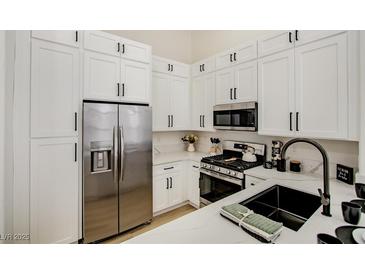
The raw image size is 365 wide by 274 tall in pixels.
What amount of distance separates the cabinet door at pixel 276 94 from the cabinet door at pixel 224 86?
1.49ft

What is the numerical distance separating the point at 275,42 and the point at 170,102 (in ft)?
5.63

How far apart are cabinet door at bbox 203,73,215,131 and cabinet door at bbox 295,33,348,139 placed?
1.24 metres

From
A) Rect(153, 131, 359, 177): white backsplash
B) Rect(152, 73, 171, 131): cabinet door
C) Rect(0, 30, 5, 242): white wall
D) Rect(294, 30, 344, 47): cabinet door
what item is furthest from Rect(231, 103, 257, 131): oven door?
Rect(0, 30, 5, 242): white wall

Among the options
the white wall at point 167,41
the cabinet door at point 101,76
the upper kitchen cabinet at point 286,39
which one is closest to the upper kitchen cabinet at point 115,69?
the cabinet door at point 101,76

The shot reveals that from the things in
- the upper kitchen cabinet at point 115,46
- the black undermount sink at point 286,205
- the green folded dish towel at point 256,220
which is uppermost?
the upper kitchen cabinet at point 115,46

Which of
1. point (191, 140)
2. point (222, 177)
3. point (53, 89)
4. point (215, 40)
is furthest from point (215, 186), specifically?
point (215, 40)

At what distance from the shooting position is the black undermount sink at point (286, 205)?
139 cm

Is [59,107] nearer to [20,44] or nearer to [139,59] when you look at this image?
[20,44]

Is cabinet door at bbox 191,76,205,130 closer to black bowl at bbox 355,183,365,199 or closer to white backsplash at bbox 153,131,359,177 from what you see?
white backsplash at bbox 153,131,359,177

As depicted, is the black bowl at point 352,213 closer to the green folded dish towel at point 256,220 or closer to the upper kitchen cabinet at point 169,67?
the green folded dish towel at point 256,220

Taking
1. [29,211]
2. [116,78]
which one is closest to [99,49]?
[116,78]

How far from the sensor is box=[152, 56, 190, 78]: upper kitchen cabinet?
9.27ft

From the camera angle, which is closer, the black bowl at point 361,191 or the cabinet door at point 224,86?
the black bowl at point 361,191

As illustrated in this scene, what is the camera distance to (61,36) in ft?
5.82
